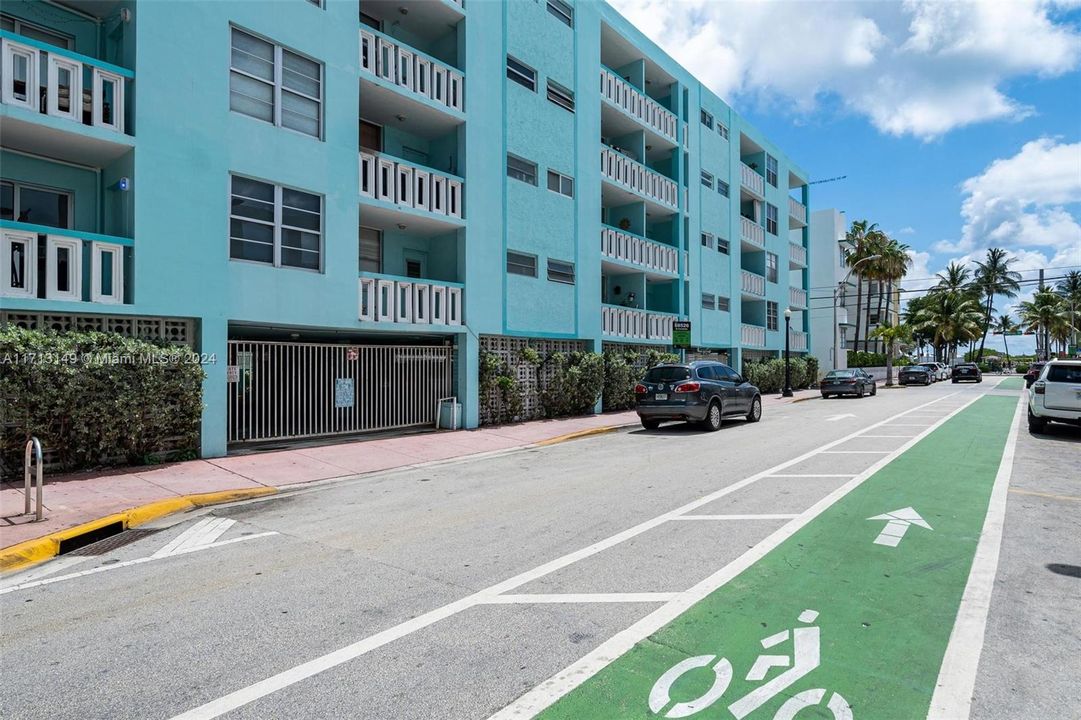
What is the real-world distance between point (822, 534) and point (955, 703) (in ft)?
10.0

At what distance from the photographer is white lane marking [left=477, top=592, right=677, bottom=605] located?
15.0 ft

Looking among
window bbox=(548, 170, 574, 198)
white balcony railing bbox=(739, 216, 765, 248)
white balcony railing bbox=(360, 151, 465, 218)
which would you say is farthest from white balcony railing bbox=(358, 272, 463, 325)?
white balcony railing bbox=(739, 216, 765, 248)

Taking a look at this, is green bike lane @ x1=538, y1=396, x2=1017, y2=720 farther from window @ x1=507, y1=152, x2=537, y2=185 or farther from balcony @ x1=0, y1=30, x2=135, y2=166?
window @ x1=507, y1=152, x2=537, y2=185

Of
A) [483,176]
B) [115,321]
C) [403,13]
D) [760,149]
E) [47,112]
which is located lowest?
[115,321]

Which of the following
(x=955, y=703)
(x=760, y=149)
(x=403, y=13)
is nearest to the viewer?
(x=955, y=703)

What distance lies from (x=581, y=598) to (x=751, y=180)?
31.7 m

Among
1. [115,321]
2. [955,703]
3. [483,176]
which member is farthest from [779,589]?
[483,176]

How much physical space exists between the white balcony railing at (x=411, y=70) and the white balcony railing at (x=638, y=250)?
23.9 ft

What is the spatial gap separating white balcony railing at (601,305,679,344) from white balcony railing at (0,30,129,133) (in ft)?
47.2

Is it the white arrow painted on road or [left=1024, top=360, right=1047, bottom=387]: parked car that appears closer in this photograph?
the white arrow painted on road

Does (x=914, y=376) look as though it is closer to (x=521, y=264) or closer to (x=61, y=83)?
(x=521, y=264)

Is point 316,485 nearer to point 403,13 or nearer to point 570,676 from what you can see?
point 570,676

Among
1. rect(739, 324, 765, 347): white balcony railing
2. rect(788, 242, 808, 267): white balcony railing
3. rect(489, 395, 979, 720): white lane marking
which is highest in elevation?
rect(788, 242, 808, 267): white balcony railing

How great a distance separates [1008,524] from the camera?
662 centimetres
